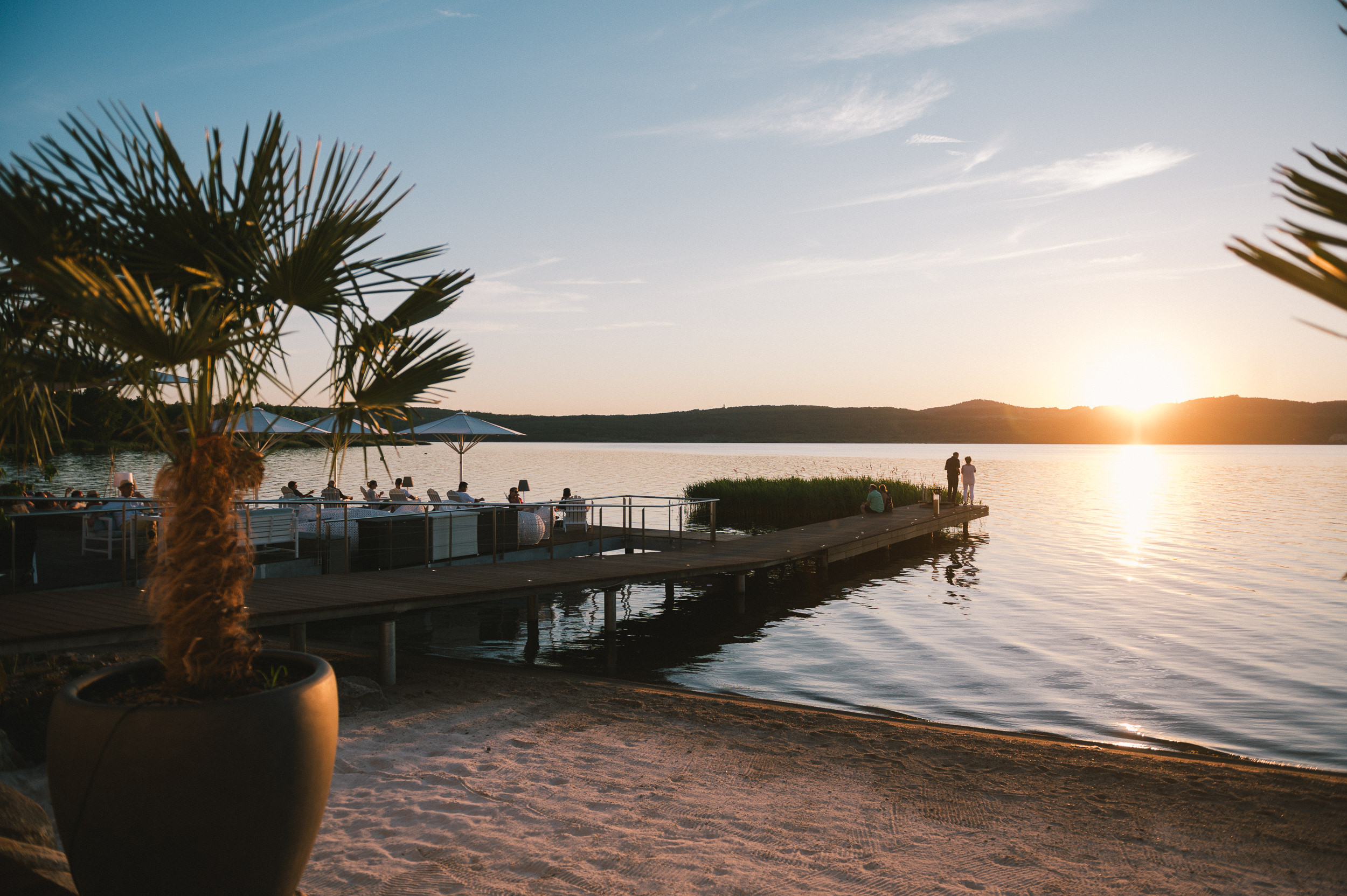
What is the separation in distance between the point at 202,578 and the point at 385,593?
613 centimetres

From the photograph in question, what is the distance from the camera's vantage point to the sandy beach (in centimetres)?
412

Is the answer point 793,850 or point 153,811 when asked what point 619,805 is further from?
point 153,811

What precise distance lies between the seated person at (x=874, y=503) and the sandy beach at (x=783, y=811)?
17.9m

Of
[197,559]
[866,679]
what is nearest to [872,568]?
[866,679]

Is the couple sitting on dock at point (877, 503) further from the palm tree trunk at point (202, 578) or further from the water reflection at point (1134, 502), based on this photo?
the palm tree trunk at point (202, 578)

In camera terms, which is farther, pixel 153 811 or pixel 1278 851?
pixel 1278 851

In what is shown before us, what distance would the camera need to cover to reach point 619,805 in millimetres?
5055

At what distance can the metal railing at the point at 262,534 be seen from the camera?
890 centimetres

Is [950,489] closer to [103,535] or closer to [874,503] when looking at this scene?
[874,503]

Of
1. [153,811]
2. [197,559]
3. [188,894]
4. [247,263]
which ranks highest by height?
[247,263]

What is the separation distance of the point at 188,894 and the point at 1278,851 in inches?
219

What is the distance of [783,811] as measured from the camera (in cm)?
506

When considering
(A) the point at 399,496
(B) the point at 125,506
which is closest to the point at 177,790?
(B) the point at 125,506

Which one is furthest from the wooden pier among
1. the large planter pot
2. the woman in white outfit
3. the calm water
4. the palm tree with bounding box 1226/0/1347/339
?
the woman in white outfit
